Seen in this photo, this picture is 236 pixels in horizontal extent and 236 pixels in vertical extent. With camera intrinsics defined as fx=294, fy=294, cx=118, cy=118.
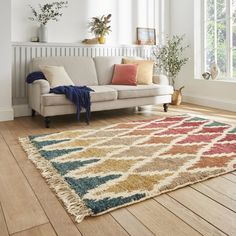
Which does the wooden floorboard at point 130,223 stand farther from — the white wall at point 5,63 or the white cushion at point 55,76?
the white wall at point 5,63

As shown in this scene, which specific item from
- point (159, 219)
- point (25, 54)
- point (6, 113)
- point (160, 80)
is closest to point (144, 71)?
point (160, 80)

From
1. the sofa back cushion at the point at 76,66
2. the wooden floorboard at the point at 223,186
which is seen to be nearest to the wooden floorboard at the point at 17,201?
the wooden floorboard at the point at 223,186

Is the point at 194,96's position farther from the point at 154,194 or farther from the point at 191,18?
the point at 154,194

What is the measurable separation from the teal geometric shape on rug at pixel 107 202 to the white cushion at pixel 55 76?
232cm

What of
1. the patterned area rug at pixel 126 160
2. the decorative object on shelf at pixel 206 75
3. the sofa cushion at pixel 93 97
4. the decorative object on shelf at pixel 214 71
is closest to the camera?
the patterned area rug at pixel 126 160

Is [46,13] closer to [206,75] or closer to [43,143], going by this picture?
[43,143]

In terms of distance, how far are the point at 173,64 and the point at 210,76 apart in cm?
65

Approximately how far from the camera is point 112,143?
9.16 ft

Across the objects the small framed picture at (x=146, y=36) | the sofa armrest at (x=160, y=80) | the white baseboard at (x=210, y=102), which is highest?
the small framed picture at (x=146, y=36)

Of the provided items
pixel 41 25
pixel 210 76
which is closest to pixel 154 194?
pixel 41 25

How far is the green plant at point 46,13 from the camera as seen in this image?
427cm

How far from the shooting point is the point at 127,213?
1561 millimetres

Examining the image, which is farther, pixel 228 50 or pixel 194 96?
pixel 194 96

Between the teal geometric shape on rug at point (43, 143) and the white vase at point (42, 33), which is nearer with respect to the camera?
the teal geometric shape on rug at point (43, 143)
